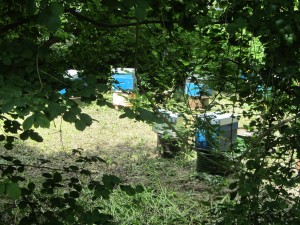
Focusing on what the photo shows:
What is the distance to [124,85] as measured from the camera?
22.7 ft

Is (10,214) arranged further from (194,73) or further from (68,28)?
(194,73)

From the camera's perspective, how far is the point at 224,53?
2.77 m

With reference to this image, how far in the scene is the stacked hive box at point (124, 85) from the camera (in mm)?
3312

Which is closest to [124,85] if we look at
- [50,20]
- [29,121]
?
[50,20]

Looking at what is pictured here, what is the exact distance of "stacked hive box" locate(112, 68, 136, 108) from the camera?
3312mm

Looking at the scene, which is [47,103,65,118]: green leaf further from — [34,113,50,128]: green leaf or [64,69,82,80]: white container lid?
[64,69,82,80]: white container lid

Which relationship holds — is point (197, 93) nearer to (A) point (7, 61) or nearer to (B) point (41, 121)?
(A) point (7, 61)

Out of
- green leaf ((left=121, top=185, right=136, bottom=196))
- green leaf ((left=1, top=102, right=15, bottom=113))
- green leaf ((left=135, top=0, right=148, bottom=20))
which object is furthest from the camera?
green leaf ((left=121, top=185, right=136, bottom=196))

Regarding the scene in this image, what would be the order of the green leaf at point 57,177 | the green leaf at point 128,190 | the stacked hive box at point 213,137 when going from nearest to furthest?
the green leaf at point 128,190 → the green leaf at point 57,177 → the stacked hive box at point 213,137

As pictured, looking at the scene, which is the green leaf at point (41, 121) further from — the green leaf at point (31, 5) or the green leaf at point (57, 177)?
the green leaf at point (57, 177)

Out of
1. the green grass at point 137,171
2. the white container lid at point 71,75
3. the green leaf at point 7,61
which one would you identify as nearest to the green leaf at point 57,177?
the green grass at point 137,171

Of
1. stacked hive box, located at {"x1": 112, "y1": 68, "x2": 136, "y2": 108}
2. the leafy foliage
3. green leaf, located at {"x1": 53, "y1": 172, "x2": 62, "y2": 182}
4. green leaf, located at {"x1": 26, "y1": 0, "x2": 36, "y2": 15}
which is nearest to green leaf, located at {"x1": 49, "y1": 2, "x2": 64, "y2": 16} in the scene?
the leafy foliage

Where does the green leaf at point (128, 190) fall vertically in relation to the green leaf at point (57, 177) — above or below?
below

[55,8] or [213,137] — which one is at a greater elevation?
[55,8]
